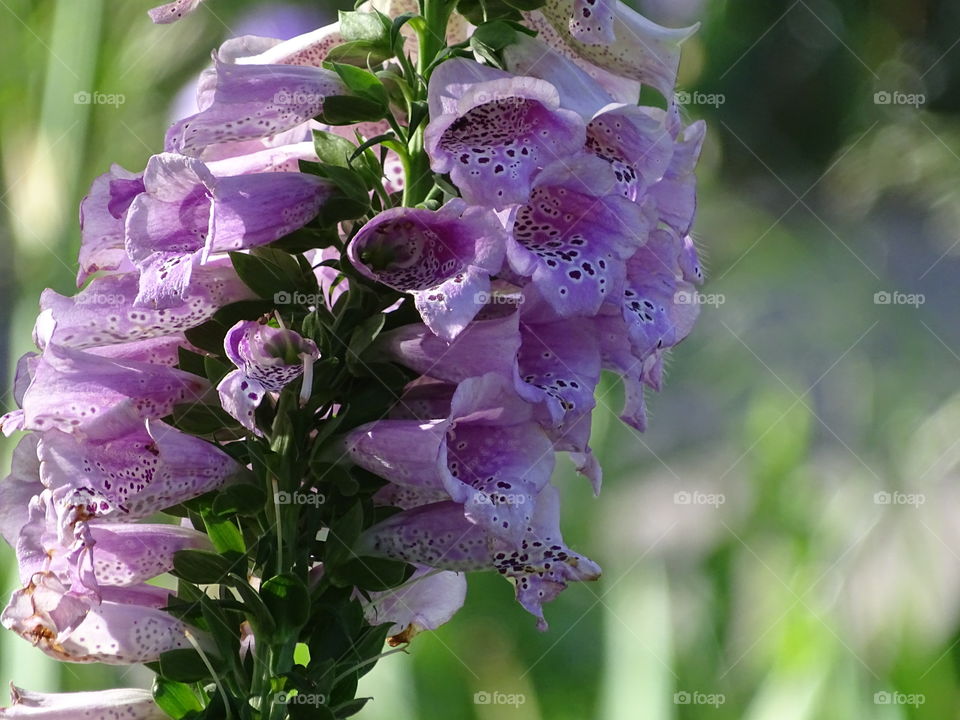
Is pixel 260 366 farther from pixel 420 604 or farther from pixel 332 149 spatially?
pixel 420 604

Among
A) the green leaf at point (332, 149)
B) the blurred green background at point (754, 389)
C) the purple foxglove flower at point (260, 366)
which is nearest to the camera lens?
the purple foxglove flower at point (260, 366)

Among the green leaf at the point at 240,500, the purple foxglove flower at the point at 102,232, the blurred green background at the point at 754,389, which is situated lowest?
the blurred green background at the point at 754,389

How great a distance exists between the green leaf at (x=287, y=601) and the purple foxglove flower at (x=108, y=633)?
8 centimetres

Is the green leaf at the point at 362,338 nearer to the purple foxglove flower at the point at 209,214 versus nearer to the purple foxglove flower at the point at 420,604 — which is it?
the purple foxglove flower at the point at 209,214

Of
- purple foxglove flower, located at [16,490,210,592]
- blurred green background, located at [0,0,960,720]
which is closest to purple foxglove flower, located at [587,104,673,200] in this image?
purple foxglove flower, located at [16,490,210,592]

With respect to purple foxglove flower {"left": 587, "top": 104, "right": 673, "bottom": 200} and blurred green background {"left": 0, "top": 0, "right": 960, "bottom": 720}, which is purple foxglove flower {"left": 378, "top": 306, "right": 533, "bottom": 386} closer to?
purple foxglove flower {"left": 587, "top": 104, "right": 673, "bottom": 200}

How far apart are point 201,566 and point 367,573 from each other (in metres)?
0.09

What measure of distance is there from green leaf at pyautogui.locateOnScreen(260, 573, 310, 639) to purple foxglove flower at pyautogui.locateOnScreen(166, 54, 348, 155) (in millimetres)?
254

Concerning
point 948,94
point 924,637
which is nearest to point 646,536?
→ point 924,637

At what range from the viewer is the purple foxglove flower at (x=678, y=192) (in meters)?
0.69

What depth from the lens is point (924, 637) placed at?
6.60ft

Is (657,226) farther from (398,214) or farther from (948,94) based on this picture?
(948,94)

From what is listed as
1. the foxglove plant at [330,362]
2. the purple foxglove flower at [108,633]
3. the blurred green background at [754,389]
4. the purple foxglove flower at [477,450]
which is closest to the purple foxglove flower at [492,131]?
the foxglove plant at [330,362]

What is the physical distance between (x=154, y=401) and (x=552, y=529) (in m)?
0.24
